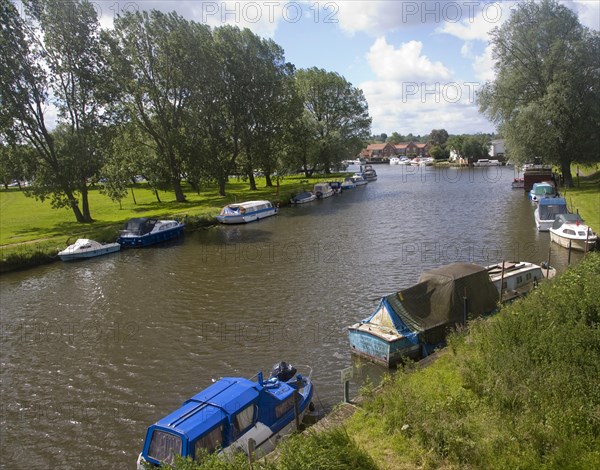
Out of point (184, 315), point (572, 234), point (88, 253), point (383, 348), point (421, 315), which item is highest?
point (88, 253)

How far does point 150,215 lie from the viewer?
4972 cm

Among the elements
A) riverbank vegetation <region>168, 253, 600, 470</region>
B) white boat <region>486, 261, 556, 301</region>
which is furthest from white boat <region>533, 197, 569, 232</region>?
riverbank vegetation <region>168, 253, 600, 470</region>

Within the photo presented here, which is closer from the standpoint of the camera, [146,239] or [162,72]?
[146,239]

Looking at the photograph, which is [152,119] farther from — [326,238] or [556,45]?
[556,45]

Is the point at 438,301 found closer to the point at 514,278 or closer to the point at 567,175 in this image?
the point at 514,278

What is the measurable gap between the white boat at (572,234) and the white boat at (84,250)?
34034 millimetres

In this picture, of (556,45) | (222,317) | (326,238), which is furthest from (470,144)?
(222,317)

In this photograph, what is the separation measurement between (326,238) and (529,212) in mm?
22096

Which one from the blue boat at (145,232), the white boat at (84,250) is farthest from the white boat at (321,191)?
the white boat at (84,250)

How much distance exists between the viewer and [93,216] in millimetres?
51844

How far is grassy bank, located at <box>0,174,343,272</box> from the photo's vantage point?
3638 cm

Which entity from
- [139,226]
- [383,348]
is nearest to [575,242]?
[383,348]

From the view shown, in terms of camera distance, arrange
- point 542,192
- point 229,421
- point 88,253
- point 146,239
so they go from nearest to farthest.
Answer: point 229,421, point 88,253, point 146,239, point 542,192

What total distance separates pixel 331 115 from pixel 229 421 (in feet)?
295
